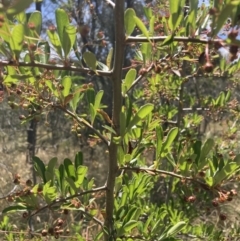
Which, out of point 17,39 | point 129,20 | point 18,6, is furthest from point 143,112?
point 18,6

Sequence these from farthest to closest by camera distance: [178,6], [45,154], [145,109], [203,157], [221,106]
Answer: [45,154], [221,106], [203,157], [145,109], [178,6]

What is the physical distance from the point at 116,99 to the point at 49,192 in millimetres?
262

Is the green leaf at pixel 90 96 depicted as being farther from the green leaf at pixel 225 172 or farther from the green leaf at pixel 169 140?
the green leaf at pixel 225 172

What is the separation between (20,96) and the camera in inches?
43.6

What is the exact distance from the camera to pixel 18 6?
630 mm

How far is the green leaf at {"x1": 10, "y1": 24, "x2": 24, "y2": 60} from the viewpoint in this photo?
79 cm

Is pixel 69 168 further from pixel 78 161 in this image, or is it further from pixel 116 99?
pixel 116 99

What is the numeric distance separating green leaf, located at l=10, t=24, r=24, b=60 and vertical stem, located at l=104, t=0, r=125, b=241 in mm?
237

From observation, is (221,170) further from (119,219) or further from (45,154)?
(45,154)

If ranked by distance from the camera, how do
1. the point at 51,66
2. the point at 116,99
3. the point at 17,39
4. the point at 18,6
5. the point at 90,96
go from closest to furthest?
the point at 18,6 → the point at 17,39 → the point at 51,66 → the point at 116,99 → the point at 90,96

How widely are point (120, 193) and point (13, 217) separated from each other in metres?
2.96

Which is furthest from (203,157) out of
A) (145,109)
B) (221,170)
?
(145,109)

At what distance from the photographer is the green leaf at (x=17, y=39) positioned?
793 millimetres

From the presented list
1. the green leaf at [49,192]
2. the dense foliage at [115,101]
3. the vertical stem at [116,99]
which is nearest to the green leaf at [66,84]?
the dense foliage at [115,101]
